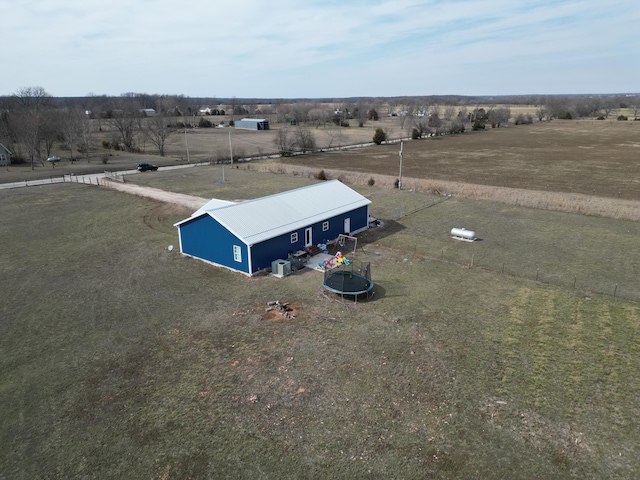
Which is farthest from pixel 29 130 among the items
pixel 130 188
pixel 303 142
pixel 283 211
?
pixel 283 211

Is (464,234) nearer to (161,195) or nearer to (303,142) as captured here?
(161,195)

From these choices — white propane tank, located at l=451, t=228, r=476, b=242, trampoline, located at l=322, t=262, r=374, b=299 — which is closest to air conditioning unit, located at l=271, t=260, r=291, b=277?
trampoline, located at l=322, t=262, r=374, b=299

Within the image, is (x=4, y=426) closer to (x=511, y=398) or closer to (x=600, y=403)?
(x=511, y=398)

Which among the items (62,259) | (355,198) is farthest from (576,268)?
(62,259)

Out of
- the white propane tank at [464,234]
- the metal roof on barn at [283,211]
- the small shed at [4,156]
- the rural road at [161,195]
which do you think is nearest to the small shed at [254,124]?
the small shed at [4,156]

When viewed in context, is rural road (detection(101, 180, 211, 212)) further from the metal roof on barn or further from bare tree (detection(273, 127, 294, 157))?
bare tree (detection(273, 127, 294, 157))
